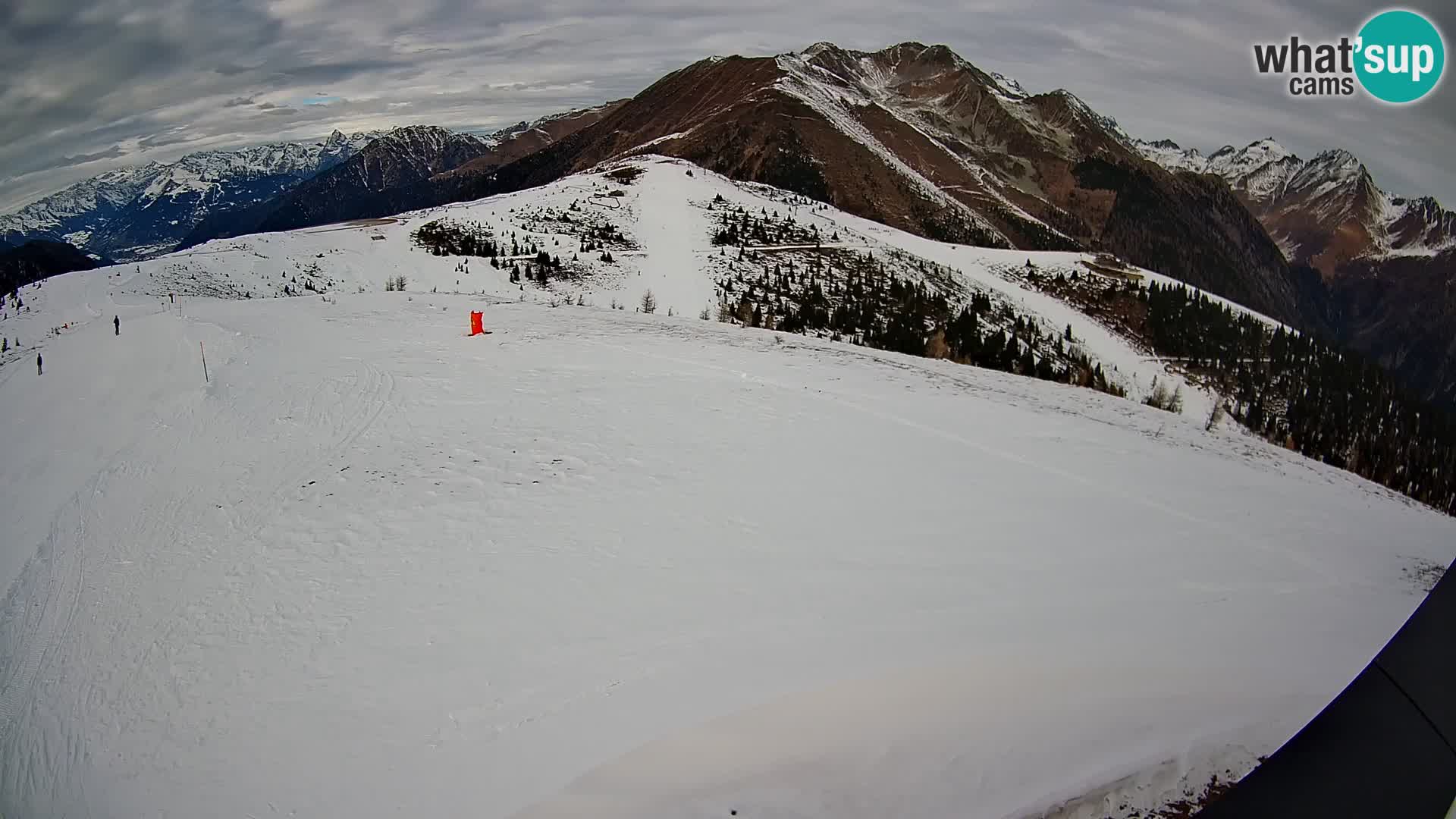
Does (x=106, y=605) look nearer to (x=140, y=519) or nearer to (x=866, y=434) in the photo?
(x=140, y=519)

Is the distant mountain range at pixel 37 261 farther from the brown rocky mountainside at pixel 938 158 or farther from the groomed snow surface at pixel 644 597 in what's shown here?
the brown rocky mountainside at pixel 938 158

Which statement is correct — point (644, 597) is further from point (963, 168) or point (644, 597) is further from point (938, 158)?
point (963, 168)

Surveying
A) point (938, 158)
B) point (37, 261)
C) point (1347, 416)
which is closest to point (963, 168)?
point (938, 158)

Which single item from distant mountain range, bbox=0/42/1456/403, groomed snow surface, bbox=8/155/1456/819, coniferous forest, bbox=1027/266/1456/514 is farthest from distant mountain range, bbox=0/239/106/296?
coniferous forest, bbox=1027/266/1456/514

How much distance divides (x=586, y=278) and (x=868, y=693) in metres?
25.4

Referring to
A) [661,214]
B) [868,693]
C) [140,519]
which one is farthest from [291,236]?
[868,693]

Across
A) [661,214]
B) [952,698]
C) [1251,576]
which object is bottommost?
[952,698]

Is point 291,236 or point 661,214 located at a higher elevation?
point 661,214

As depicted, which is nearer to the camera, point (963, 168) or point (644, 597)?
point (644, 597)

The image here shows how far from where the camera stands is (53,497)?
4691mm

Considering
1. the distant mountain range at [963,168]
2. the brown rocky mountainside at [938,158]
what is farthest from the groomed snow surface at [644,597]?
the brown rocky mountainside at [938,158]

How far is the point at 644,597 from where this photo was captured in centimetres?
404

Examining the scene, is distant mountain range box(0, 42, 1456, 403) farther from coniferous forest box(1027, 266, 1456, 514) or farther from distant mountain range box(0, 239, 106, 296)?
coniferous forest box(1027, 266, 1456, 514)

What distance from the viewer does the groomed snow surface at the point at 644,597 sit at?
7.36 ft
